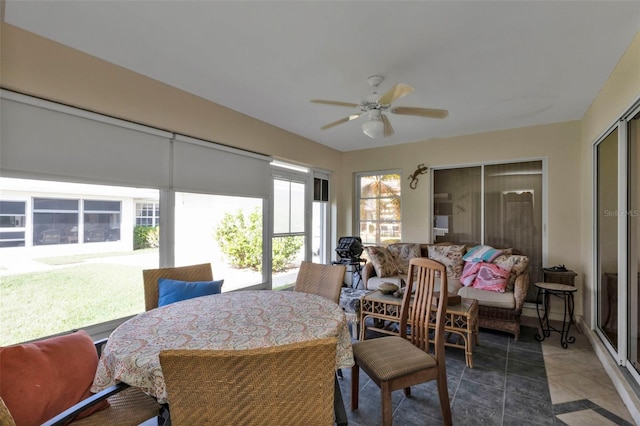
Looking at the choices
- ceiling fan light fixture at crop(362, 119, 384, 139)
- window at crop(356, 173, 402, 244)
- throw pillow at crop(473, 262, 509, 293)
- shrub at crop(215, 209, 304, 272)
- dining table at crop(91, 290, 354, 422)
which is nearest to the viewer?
dining table at crop(91, 290, 354, 422)

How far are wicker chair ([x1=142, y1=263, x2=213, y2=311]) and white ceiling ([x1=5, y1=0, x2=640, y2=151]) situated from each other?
1676 mm

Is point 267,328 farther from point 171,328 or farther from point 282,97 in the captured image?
point 282,97

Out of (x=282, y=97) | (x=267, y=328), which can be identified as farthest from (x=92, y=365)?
(x=282, y=97)

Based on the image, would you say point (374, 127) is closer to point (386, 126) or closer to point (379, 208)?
point (386, 126)

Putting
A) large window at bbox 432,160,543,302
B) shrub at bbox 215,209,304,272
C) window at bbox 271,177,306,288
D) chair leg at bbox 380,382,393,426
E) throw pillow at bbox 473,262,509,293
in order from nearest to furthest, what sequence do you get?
chair leg at bbox 380,382,393,426
throw pillow at bbox 473,262,509,293
shrub at bbox 215,209,304,272
large window at bbox 432,160,543,302
window at bbox 271,177,306,288

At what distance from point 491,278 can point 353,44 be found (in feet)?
9.57

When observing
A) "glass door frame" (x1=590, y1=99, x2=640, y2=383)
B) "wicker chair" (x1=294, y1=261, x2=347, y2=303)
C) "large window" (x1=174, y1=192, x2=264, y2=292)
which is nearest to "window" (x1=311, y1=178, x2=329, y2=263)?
"large window" (x1=174, y1=192, x2=264, y2=292)

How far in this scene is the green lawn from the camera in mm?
2029

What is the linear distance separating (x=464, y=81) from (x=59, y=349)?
10.8 ft

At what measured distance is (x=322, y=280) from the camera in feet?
8.43

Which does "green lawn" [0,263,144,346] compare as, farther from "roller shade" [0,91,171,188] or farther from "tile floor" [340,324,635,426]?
"tile floor" [340,324,635,426]

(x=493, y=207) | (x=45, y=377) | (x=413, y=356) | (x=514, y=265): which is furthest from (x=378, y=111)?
(x=493, y=207)

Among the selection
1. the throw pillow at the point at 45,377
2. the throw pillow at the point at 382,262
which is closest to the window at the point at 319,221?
the throw pillow at the point at 382,262

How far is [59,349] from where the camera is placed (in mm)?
1300
